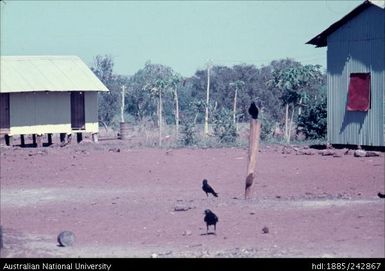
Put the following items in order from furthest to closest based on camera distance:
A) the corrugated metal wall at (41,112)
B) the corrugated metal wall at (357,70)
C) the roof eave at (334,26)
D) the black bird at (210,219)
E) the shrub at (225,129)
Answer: the corrugated metal wall at (41,112), the shrub at (225,129), the roof eave at (334,26), the corrugated metal wall at (357,70), the black bird at (210,219)

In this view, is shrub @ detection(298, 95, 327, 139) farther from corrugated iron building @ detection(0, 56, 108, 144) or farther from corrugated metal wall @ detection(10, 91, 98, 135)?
corrugated metal wall @ detection(10, 91, 98, 135)

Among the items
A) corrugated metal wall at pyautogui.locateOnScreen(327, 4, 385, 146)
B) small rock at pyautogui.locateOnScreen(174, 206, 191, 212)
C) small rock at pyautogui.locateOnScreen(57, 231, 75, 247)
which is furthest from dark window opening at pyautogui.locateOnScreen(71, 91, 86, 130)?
small rock at pyautogui.locateOnScreen(57, 231, 75, 247)

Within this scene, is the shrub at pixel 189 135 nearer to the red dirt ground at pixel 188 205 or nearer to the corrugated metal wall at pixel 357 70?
the red dirt ground at pixel 188 205

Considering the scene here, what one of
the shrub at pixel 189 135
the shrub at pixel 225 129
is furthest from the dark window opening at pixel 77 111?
the shrub at pixel 225 129

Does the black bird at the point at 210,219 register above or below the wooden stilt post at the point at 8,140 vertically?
below

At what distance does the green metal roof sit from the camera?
33.7 metres

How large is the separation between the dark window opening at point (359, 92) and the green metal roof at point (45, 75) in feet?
44.4

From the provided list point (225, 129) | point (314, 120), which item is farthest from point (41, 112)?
point (314, 120)

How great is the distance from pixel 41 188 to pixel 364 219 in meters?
9.88

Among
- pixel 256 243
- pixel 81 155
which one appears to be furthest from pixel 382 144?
pixel 256 243

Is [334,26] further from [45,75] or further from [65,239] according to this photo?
[65,239]

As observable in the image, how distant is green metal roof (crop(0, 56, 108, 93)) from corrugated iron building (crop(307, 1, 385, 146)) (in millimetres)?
12484

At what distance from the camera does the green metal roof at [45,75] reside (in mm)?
33688
